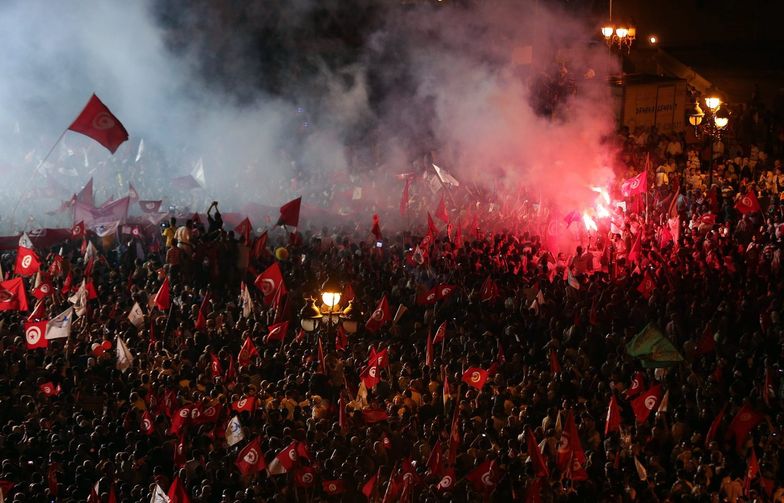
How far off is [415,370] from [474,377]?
971mm

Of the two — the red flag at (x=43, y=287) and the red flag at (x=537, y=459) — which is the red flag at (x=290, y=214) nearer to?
the red flag at (x=43, y=287)

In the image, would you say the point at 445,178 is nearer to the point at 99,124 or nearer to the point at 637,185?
the point at 637,185

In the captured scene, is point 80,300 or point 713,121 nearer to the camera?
point 80,300

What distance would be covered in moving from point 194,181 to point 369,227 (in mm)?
3694

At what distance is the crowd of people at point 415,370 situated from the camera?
7.33m

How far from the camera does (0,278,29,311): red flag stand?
1091 cm

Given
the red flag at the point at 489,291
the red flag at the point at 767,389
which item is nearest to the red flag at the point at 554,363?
the red flag at the point at 767,389

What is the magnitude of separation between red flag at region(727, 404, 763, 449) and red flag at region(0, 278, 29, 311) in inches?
302

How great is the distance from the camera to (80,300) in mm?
11055

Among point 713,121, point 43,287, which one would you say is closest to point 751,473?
point 43,287

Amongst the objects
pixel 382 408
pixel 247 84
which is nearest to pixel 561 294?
pixel 382 408

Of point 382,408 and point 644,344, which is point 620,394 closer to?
point 644,344

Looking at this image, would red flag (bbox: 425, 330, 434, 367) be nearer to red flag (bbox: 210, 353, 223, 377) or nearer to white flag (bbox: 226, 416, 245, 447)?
red flag (bbox: 210, 353, 223, 377)

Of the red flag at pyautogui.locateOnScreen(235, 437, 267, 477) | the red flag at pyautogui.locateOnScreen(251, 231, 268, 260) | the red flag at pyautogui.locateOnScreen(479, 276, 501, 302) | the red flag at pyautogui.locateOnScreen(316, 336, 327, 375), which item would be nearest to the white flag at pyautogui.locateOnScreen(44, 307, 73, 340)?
the red flag at pyautogui.locateOnScreen(316, 336, 327, 375)
